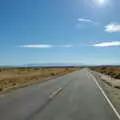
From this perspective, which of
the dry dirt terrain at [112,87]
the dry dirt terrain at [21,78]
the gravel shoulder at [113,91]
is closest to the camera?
the gravel shoulder at [113,91]

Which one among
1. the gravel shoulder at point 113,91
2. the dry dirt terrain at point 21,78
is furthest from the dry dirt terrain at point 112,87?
the dry dirt terrain at point 21,78

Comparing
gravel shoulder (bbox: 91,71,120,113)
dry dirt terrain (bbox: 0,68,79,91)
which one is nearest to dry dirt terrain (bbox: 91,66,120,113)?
gravel shoulder (bbox: 91,71,120,113)

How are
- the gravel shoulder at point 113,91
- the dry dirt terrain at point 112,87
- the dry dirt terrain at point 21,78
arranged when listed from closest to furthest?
1. the gravel shoulder at point 113,91
2. the dry dirt terrain at point 112,87
3. the dry dirt terrain at point 21,78

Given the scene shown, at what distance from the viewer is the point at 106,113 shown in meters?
11.6

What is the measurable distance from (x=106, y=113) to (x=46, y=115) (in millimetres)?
2509

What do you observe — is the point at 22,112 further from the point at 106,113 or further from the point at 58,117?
the point at 106,113

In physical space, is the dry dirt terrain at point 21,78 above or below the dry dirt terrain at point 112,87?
above

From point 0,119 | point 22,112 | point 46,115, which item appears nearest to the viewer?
point 0,119

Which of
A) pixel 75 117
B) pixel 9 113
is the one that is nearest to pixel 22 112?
pixel 9 113

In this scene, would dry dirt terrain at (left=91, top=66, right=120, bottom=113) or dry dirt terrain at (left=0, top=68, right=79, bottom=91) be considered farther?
dry dirt terrain at (left=0, top=68, right=79, bottom=91)

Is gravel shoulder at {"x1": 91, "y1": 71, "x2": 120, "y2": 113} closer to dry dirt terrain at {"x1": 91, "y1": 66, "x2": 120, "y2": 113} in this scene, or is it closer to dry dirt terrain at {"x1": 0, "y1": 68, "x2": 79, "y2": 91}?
dry dirt terrain at {"x1": 91, "y1": 66, "x2": 120, "y2": 113}

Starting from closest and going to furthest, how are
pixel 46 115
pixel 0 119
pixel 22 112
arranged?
pixel 0 119, pixel 46 115, pixel 22 112

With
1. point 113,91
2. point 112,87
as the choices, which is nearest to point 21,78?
point 112,87

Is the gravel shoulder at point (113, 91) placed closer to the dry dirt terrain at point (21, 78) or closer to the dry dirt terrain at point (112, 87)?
the dry dirt terrain at point (112, 87)
